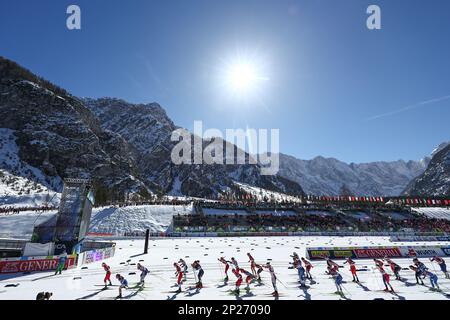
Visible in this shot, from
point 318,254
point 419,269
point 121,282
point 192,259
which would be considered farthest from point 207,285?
point 318,254

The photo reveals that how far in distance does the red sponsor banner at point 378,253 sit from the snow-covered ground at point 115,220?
115 ft

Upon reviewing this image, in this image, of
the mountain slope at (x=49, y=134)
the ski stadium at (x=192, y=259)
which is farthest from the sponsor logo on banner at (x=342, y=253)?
the mountain slope at (x=49, y=134)

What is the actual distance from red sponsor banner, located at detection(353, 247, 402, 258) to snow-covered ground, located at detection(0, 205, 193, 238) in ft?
115

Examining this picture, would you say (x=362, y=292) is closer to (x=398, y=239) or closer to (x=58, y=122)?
(x=398, y=239)

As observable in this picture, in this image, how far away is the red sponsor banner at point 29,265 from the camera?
64.3ft

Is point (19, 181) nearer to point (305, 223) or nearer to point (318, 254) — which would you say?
point (305, 223)

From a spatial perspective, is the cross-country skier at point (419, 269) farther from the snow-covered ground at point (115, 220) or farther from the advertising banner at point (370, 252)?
the snow-covered ground at point (115, 220)

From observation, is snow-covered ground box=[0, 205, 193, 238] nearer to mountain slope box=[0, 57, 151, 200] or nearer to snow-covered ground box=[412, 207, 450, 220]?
mountain slope box=[0, 57, 151, 200]

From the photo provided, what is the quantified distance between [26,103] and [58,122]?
17653 mm

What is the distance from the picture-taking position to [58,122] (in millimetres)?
131625

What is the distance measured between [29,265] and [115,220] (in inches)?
1205

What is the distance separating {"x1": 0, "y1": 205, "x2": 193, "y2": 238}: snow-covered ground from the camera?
144ft
